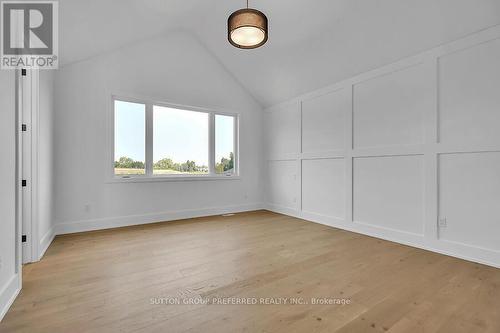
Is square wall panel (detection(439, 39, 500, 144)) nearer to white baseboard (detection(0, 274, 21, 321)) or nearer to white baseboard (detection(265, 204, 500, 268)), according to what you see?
white baseboard (detection(265, 204, 500, 268))

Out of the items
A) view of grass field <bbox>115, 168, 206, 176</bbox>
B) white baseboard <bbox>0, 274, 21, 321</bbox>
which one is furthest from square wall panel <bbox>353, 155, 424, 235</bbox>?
white baseboard <bbox>0, 274, 21, 321</bbox>

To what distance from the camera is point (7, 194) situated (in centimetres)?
177

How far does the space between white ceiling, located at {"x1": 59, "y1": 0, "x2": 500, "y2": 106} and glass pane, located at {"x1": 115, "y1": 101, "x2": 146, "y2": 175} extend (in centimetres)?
100

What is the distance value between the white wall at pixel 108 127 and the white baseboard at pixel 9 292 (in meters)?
2.00

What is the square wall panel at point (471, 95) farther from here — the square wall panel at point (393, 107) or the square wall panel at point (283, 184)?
the square wall panel at point (283, 184)

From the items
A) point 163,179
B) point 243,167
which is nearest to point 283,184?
point 243,167

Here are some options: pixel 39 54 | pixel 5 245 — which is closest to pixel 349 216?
pixel 5 245

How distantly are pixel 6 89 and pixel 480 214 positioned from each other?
181 inches

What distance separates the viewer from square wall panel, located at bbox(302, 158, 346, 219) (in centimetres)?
413

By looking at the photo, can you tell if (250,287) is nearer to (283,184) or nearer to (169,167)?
(169,167)

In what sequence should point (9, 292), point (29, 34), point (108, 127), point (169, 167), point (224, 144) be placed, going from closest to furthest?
point (9, 292), point (29, 34), point (108, 127), point (169, 167), point (224, 144)

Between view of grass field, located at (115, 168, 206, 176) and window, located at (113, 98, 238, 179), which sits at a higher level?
window, located at (113, 98, 238, 179)

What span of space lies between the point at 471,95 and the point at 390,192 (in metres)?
1.47

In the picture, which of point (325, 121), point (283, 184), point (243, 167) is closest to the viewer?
point (325, 121)
